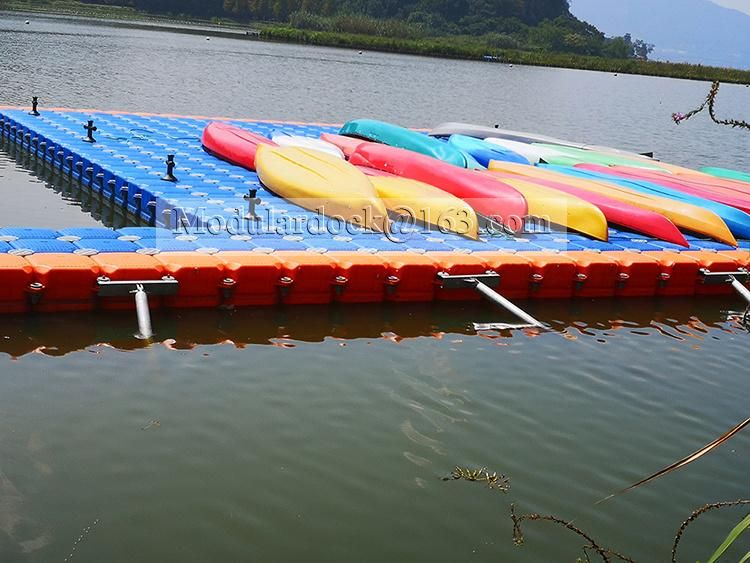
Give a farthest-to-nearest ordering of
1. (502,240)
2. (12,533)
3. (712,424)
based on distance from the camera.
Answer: (502,240) → (712,424) → (12,533)

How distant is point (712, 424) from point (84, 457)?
453 cm

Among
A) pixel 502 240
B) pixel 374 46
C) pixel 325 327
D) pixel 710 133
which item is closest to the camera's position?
pixel 325 327

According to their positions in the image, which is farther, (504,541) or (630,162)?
(630,162)

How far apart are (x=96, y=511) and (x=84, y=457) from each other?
0.62 m

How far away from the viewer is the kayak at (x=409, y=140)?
13.8 m

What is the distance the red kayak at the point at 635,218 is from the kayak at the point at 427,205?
2.18 m

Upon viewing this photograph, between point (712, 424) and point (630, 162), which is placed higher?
point (630, 162)

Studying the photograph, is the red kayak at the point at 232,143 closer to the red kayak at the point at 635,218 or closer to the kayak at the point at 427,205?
the kayak at the point at 427,205

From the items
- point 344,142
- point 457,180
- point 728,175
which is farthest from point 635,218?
point 728,175

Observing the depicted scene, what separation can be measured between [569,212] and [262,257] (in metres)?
4.52

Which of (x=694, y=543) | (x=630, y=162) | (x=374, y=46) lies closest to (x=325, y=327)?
(x=694, y=543)

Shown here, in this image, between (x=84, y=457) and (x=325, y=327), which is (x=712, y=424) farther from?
(x=84, y=457)

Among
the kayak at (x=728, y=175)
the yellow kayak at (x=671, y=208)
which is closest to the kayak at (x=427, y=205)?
the yellow kayak at (x=671, y=208)

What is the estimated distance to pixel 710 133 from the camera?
108 ft
